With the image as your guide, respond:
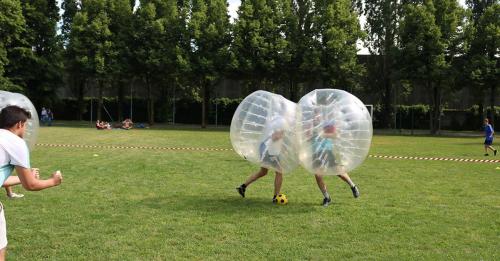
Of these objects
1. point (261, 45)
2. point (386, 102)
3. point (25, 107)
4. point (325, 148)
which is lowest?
point (325, 148)

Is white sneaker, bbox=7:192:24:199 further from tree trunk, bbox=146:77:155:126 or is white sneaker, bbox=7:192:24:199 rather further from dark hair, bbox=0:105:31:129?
tree trunk, bbox=146:77:155:126

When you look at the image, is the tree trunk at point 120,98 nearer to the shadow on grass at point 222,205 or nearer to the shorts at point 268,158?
the shadow on grass at point 222,205

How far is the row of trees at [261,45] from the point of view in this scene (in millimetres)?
40406

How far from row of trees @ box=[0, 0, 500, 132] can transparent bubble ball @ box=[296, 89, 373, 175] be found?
33.4 m

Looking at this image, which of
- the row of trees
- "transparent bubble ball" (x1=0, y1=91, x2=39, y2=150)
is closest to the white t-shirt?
"transparent bubble ball" (x1=0, y1=91, x2=39, y2=150)

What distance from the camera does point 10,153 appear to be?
4.23 m

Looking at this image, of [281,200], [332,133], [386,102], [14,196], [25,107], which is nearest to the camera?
[332,133]

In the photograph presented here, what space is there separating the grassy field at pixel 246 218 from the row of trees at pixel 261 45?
2938cm

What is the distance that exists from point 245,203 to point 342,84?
35.6 m

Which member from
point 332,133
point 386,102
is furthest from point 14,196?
point 386,102

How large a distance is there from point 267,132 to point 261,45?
114ft

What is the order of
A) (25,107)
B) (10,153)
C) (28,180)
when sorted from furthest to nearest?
1. (25,107)
2. (28,180)
3. (10,153)

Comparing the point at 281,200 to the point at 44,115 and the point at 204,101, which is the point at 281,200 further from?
the point at 44,115

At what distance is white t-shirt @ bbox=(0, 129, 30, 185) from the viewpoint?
13.8 feet
